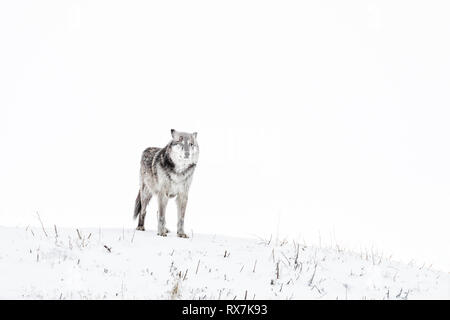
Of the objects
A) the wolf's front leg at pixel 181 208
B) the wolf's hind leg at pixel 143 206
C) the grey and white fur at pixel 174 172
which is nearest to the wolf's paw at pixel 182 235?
the grey and white fur at pixel 174 172

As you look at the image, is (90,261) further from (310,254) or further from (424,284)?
(424,284)

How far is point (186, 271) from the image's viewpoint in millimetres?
8031

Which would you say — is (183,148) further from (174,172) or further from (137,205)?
(137,205)

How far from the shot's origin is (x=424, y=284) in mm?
9312

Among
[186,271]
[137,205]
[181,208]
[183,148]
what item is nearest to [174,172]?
[183,148]

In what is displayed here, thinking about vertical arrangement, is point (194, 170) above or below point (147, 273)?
above

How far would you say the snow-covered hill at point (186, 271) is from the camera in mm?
7582

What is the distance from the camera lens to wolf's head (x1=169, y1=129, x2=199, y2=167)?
12.0 m

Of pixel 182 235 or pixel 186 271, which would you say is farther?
pixel 182 235

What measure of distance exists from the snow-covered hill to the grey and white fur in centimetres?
138

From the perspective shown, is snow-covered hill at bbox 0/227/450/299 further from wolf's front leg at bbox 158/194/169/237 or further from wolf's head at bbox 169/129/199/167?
wolf's head at bbox 169/129/199/167

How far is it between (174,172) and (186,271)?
15.2ft
